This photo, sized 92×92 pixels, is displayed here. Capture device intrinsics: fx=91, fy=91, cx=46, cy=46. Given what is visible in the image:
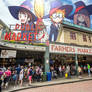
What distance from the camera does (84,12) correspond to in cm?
3166

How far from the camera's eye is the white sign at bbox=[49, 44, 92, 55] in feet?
46.7

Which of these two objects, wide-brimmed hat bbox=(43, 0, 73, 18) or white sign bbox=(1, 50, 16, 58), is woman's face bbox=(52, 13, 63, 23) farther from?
white sign bbox=(1, 50, 16, 58)

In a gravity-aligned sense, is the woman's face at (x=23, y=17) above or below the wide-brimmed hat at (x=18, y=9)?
below

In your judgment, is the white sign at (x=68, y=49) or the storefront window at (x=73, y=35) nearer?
the white sign at (x=68, y=49)

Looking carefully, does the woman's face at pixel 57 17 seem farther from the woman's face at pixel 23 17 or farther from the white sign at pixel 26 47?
the white sign at pixel 26 47

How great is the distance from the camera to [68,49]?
1548 centimetres

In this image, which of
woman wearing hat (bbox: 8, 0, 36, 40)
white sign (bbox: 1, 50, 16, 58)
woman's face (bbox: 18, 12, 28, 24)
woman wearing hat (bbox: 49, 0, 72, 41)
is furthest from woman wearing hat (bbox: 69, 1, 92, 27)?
white sign (bbox: 1, 50, 16, 58)

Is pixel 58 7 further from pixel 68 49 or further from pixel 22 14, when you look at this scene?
pixel 68 49

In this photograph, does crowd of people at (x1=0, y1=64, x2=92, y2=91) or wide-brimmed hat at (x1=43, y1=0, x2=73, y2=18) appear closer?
crowd of people at (x1=0, y1=64, x2=92, y2=91)

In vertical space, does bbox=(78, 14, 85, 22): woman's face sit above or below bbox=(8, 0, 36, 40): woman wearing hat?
below

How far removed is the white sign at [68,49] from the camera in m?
14.2

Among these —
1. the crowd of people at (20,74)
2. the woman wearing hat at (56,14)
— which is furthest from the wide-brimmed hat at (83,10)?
the crowd of people at (20,74)

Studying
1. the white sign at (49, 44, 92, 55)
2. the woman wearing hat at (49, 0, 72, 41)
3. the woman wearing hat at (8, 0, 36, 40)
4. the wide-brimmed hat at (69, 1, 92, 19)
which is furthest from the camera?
the woman wearing hat at (8, 0, 36, 40)

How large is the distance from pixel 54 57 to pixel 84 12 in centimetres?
2280
